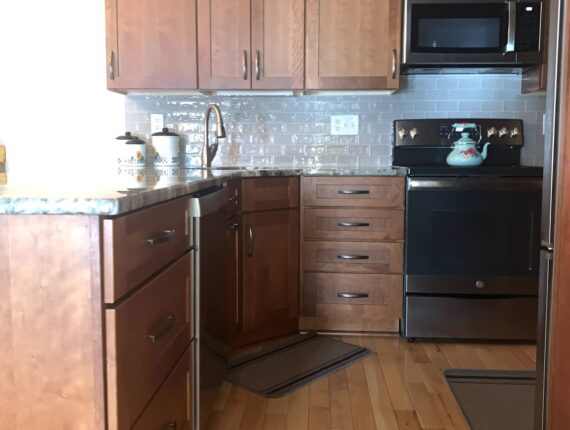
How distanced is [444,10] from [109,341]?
2535mm

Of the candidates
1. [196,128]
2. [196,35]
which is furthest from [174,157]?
[196,35]

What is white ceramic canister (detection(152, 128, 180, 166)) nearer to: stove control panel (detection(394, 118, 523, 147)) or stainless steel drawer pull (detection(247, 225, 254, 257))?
stainless steel drawer pull (detection(247, 225, 254, 257))

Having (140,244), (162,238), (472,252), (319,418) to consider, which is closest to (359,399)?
(319,418)

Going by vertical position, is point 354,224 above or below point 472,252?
above

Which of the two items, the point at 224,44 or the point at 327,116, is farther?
the point at 327,116

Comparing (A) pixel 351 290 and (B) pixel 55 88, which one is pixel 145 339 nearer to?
(A) pixel 351 290

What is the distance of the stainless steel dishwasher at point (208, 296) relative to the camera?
5.40ft

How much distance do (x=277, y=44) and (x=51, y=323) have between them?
227 cm

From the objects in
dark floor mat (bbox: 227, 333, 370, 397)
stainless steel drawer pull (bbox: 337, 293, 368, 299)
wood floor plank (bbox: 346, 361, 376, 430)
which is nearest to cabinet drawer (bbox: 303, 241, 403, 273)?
stainless steel drawer pull (bbox: 337, 293, 368, 299)

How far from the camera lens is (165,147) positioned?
3.23 meters

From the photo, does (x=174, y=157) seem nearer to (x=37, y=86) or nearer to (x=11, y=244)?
(x=37, y=86)

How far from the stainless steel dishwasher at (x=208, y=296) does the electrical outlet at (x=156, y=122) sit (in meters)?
1.33

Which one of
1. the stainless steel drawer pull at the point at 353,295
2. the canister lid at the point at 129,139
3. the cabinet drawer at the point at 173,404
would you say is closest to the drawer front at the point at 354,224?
the stainless steel drawer pull at the point at 353,295

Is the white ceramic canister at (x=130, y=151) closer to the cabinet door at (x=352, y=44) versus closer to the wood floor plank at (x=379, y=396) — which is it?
the cabinet door at (x=352, y=44)
